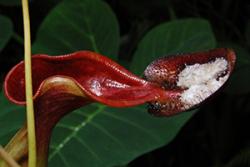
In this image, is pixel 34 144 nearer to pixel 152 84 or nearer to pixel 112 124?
pixel 152 84

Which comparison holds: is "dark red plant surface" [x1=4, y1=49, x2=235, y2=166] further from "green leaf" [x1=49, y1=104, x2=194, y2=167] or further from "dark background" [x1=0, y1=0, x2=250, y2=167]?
"dark background" [x1=0, y1=0, x2=250, y2=167]

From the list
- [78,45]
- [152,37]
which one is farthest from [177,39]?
[78,45]

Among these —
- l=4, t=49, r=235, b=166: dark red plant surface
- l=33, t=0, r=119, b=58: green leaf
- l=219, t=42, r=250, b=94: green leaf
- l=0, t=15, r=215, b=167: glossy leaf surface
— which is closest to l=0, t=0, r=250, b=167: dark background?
l=219, t=42, r=250, b=94: green leaf

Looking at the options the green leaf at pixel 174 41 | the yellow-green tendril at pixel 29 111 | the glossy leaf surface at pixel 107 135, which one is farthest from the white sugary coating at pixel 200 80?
the green leaf at pixel 174 41

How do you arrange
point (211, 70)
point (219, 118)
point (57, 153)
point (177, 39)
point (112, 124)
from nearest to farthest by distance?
point (211, 70) < point (57, 153) < point (112, 124) < point (177, 39) < point (219, 118)

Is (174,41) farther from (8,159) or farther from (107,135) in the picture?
(8,159)

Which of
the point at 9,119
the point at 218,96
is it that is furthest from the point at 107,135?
the point at 218,96
